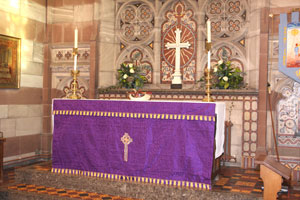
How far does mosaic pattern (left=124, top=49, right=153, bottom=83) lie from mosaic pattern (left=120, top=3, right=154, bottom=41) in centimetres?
36

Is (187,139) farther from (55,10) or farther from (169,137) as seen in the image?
(55,10)

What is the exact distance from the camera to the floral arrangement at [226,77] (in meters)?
7.01

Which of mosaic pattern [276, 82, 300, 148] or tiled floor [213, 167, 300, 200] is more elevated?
mosaic pattern [276, 82, 300, 148]

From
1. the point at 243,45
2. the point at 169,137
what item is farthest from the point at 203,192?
the point at 243,45

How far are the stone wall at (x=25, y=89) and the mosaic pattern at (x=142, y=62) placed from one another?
2.31 meters

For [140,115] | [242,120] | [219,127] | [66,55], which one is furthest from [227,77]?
[66,55]

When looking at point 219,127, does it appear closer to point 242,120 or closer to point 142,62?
point 242,120

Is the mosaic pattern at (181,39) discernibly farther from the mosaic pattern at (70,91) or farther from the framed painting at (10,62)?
the framed painting at (10,62)

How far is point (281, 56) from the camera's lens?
6648 mm

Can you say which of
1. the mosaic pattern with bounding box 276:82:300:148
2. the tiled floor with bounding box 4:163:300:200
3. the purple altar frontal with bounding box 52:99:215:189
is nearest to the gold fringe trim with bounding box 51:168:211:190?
the purple altar frontal with bounding box 52:99:215:189

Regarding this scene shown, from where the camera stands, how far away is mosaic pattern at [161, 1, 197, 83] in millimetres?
7848

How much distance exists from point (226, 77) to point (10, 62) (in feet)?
15.5

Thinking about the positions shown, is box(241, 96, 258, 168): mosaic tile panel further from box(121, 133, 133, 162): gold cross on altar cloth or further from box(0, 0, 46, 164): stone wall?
box(0, 0, 46, 164): stone wall

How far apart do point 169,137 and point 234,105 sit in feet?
8.56
